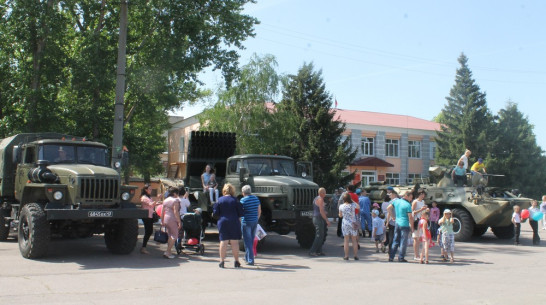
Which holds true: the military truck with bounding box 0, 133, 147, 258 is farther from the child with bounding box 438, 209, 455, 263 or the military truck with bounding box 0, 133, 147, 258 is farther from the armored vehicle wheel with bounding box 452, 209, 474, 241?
the armored vehicle wheel with bounding box 452, 209, 474, 241

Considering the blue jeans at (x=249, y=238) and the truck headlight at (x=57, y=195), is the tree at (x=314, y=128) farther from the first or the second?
the truck headlight at (x=57, y=195)

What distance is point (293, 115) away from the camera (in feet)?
103

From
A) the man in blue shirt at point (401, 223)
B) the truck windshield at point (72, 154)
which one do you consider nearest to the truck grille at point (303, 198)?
the man in blue shirt at point (401, 223)

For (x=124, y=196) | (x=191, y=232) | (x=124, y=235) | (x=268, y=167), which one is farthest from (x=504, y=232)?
(x=124, y=196)

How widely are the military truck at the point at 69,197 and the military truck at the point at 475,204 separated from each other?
1085cm

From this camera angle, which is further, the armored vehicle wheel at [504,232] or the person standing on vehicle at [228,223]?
the armored vehicle wheel at [504,232]

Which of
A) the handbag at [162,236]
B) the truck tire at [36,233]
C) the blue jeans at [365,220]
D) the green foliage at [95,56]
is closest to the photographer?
the truck tire at [36,233]

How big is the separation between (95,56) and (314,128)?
53.1 feet

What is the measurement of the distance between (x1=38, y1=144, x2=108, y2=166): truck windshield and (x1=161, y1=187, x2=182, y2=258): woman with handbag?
7.12ft

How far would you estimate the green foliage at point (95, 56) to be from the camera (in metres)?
18.5

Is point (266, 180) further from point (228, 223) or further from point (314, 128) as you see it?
point (314, 128)

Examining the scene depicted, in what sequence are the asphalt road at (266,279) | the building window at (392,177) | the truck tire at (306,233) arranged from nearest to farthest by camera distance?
the asphalt road at (266,279)
the truck tire at (306,233)
the building window at (392,177)

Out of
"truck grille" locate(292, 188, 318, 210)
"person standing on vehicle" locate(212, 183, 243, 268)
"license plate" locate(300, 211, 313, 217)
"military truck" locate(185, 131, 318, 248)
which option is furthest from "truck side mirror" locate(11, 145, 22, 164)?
"license plate" locate(300, 211, 313, 217)

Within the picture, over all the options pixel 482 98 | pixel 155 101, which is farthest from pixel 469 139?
pixel 155 101
